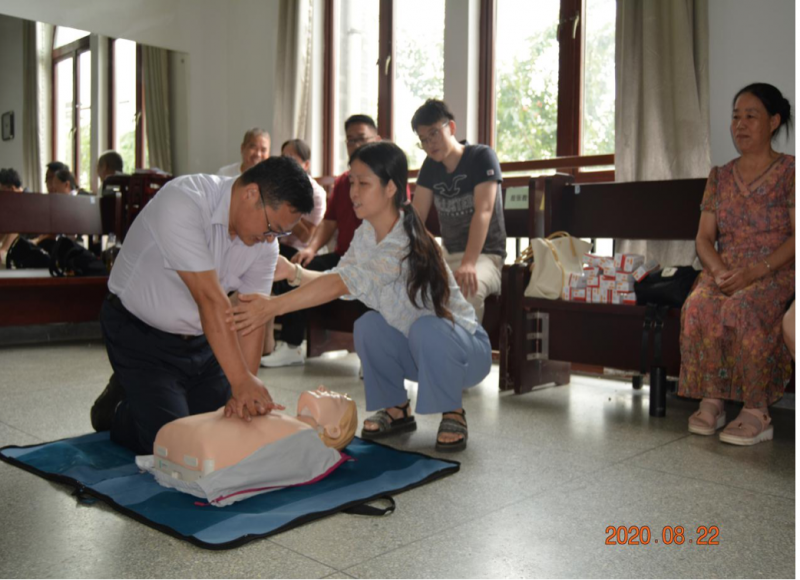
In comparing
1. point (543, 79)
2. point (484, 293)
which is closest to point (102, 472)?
point (484, 293)

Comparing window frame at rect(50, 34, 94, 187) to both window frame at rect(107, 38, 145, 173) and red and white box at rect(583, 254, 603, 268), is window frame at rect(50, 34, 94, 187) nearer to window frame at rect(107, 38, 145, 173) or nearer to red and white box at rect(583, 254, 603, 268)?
window frame at rect(107, 38, 145, 173)

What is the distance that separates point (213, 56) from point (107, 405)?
4461mm

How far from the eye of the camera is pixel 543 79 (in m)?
4.21

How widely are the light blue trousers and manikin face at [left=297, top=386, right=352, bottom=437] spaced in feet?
1.01

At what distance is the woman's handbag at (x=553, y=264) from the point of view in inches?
124

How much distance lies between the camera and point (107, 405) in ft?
7.66

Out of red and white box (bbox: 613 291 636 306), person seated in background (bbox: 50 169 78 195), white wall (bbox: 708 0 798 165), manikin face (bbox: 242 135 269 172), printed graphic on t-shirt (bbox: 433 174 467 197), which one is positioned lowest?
red and white box (bbox: 613 291 636 306)

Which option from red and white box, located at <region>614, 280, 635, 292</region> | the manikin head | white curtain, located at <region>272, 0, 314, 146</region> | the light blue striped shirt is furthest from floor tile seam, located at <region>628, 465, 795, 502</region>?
white curtain, located at <region>272, 0, 314, 146</region>

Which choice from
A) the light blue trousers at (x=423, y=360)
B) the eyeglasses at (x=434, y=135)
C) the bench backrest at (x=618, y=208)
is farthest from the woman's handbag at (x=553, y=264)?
the light blue trousers at (x=423, y=360)

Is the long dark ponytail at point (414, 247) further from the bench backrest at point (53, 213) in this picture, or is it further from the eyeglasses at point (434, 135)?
the bench backrest at point (53, 213)

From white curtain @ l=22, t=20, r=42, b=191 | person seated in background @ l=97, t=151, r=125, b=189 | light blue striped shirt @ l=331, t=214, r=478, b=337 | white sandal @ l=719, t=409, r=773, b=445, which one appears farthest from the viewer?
person seated in background @ l=97, t=151, r=125, b=189

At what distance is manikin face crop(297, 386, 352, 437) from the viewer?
2.05 m

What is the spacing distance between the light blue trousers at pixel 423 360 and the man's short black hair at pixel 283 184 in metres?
0.68

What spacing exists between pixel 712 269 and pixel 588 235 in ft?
2.96
